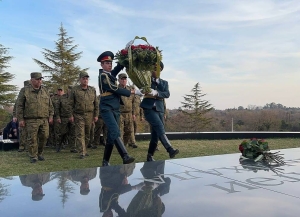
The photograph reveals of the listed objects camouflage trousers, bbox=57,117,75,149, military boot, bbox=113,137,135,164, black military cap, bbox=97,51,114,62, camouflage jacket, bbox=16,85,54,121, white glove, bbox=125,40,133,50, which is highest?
white glove, bbox=125,40,133,50

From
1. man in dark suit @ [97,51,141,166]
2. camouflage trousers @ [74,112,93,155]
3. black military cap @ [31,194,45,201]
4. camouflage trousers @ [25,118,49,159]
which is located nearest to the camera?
black military cap @ [31,194,45,201]

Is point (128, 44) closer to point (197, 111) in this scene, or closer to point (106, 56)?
point (106, 56)

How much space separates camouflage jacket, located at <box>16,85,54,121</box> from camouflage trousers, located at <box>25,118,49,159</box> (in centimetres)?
10

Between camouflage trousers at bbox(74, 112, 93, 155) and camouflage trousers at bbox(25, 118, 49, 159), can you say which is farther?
camouflage trousers at bbox(74, 112, 93, 155)

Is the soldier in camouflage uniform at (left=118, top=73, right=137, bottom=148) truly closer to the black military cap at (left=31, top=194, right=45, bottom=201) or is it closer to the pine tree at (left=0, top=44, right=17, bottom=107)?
the black military cap at (left=31, top=194, right=45, bottom=201)

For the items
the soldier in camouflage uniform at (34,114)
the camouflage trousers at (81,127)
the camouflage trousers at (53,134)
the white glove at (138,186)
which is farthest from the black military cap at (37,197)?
the camouflage trousers at (53,134)

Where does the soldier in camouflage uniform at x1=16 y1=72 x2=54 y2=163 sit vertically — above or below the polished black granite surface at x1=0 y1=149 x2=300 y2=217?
above

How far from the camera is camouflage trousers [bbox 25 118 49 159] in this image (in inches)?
238

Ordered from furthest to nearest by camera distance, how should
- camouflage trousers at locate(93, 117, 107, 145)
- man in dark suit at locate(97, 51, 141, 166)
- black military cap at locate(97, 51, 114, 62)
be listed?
camouflage trousers at locate(93, 117, 107, 145) → black military cap at locate(97, 51, 114, 62) → man in dark suit at locate(97, 51, 141, 166)

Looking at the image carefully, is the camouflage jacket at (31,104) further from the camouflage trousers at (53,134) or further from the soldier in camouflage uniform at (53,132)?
the camouflage trousers at (53,134)

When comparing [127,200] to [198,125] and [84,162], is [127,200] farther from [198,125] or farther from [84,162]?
[198,125]

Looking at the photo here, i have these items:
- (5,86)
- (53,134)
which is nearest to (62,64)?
(5,86)

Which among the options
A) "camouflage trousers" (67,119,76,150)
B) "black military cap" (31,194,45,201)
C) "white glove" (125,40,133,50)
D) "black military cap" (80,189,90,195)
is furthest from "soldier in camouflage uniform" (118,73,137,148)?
"black military cap" (31,194,45,201)

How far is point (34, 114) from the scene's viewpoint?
6.08 m
